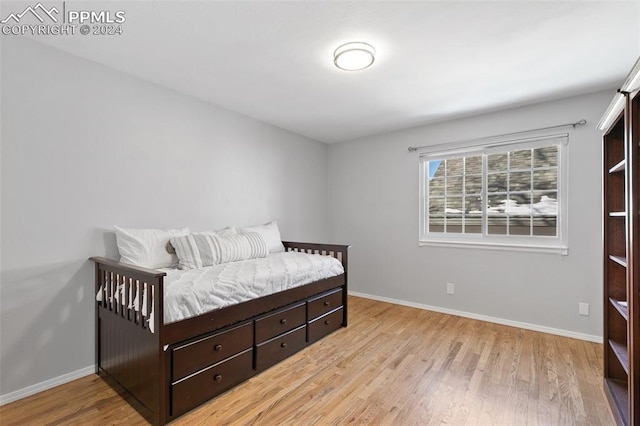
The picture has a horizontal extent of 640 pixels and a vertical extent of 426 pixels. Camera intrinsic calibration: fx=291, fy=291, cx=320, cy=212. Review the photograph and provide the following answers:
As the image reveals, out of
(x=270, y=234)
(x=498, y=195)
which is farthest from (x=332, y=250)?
(x=498, y=195)

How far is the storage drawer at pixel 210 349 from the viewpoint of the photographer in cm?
174

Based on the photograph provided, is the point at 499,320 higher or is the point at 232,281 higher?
the point at 232,281

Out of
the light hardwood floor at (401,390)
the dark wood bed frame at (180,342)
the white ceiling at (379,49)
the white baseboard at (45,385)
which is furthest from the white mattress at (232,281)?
the white ceiling at (379,49)

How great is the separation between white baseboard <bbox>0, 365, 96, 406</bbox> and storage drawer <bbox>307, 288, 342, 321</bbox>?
1.76 meters

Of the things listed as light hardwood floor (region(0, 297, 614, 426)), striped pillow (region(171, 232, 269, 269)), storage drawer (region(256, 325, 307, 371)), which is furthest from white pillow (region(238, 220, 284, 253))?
light hardwood floor (region(0, 297, 614, 426))

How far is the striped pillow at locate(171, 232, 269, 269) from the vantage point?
2457 millimetres

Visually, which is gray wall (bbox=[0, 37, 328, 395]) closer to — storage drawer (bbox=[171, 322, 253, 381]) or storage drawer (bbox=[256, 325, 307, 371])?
storage drawer (bbox=[171, 322, 253, 381])

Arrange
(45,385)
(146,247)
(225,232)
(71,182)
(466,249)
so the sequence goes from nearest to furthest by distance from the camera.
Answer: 1. (45,385)
2. (71,182)
3. (146,247)
4. (225,232)
5. (466,249)

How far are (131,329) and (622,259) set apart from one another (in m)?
3.06

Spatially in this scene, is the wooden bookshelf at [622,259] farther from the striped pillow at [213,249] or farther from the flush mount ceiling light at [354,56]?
the striped pillow at [213,249]

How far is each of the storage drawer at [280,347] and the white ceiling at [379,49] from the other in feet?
7.27

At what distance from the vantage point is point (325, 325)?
2.93 m

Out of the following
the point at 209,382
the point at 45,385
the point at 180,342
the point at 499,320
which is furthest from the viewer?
the point at 499,320

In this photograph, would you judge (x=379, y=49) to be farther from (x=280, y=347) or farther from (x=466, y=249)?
(x=466, y=249)
